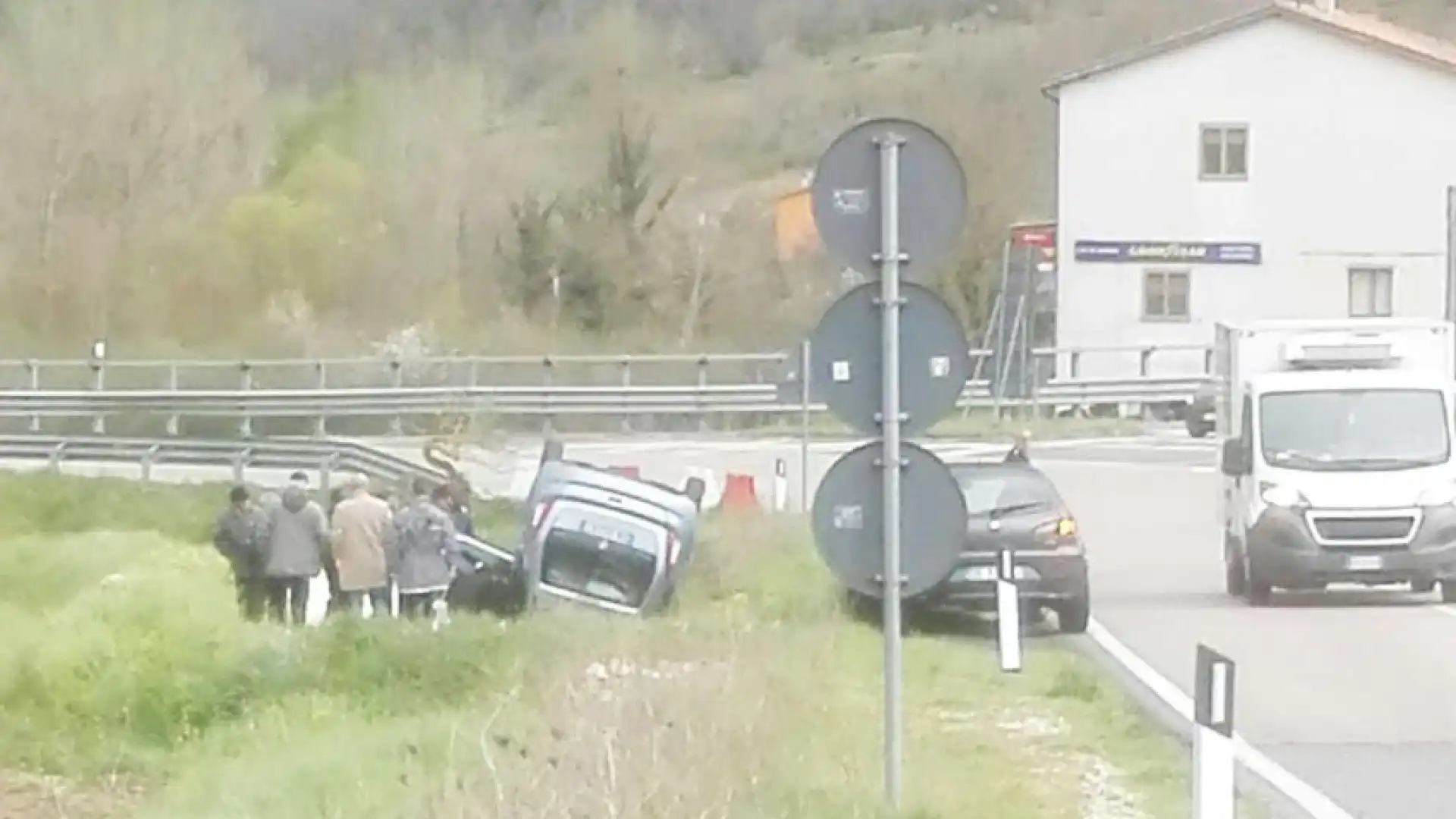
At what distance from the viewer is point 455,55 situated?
6412cm

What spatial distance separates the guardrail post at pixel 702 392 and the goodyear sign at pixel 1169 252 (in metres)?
10.4

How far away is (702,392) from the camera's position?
44844mm

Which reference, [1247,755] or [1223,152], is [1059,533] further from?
[1223,152]

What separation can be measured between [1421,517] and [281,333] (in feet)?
98.0

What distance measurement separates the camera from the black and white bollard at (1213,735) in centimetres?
860

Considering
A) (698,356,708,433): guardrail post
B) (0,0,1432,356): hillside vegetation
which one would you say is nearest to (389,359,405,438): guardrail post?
(0,0,1432,356): hillside vegetation

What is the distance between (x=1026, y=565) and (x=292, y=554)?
237 inches

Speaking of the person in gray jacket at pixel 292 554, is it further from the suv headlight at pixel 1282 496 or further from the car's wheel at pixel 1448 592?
the car's wheel at pixel 1448 592

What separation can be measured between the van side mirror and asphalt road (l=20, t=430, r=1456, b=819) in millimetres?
1139

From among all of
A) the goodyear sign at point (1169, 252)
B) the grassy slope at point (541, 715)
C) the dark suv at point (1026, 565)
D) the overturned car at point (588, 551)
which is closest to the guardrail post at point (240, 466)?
the overturned car at point (588, 551)

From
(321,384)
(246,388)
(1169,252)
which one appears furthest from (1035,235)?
(246,388)

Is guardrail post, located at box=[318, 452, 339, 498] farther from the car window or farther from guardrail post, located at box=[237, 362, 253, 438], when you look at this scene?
the car window

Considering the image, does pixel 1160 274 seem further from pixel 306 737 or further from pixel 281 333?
pixel 306 737

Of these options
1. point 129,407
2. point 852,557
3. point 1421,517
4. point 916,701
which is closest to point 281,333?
point 129,407
